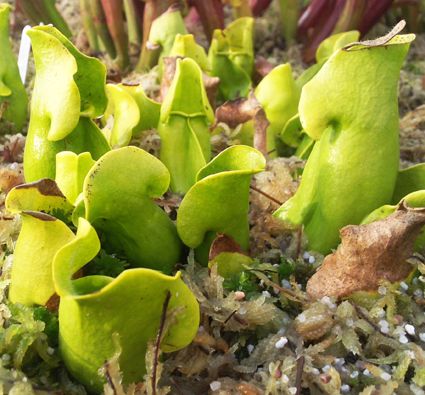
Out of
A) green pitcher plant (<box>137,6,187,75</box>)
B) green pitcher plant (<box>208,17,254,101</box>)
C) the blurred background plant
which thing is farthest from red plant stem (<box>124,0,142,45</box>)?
green pitcher plant (<box>208,17,254,101</box>)

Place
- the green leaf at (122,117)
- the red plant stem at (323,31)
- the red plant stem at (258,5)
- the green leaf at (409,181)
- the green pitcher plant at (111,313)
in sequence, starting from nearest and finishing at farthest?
the green pitcher plant at (111,313) < the green leaf at (409,181) < the green leaf at (122,117) < the red plant stem at (323,31) < the red plant stem at (258,5)

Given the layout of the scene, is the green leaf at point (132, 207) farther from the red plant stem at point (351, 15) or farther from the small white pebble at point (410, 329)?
the red plant stem at point (351, 15)

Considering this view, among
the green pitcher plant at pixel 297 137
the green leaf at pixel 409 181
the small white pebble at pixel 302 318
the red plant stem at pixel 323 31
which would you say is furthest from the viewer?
the red plant stem at pixel 323 31

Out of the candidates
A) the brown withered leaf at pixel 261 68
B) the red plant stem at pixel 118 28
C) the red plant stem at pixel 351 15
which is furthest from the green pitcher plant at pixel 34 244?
the red plant stem at pixel 351 15

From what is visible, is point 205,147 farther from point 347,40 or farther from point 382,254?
point 347,40

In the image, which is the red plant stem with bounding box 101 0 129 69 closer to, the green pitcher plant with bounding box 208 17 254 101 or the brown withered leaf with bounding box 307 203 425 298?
the green pitcher plant with bounding box 208 17 254 101

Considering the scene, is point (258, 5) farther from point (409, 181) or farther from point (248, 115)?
point (409, 181)
